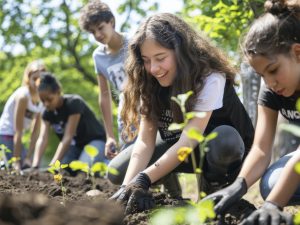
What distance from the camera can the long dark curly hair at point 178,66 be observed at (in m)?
3.12

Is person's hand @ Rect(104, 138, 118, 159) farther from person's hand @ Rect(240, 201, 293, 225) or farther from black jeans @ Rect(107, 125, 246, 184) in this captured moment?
person's hand @ Rect(240, 201, 293, 225)

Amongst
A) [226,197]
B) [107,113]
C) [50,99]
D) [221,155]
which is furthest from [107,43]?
[226,197]

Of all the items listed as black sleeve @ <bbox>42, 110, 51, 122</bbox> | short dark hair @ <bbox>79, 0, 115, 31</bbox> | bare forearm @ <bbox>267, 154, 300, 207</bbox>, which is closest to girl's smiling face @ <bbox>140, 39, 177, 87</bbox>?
bare forearm @ <bbox>267, 154, 300, 207</bbox>

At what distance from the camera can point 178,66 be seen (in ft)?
10.3

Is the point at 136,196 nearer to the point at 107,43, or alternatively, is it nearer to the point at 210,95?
the point at 210,95

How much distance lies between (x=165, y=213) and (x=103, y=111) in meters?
3.62

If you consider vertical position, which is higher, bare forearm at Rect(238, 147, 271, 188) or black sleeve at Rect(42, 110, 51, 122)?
bare forearm at Rect(238, 147, 271, 188)

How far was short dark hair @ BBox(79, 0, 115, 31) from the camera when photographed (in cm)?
452

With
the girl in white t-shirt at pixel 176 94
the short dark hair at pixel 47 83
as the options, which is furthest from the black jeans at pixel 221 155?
the short dark hair at pixel 47 83

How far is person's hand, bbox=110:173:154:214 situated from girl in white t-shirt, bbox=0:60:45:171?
3.41 m

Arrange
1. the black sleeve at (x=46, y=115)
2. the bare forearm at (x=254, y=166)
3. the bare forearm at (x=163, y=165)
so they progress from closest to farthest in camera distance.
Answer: the bare forearm at (x=254, y=166) < the bare forearm at (x=163, y=165) < the black sleeve at (x=46, y=115)

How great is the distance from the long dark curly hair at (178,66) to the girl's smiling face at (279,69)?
72cm

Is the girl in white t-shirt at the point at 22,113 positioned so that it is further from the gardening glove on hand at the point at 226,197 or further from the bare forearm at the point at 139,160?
the gardening glove on hand at the point at 226,197

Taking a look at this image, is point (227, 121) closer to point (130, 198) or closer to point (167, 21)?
point (167, 21)
